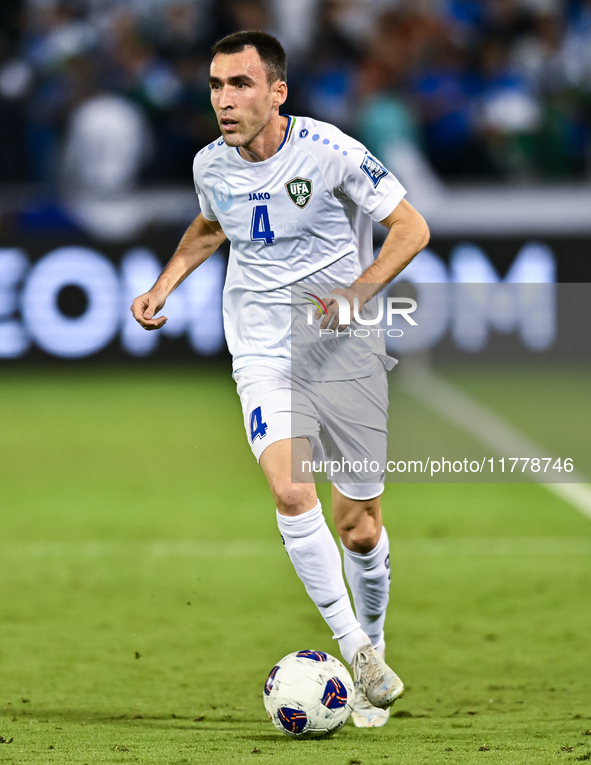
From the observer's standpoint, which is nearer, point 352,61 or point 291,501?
point 291,501

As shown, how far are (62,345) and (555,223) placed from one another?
511 cm

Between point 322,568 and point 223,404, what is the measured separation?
25.5 feet

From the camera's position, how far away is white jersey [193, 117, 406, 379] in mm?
4387

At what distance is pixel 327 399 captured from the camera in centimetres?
451

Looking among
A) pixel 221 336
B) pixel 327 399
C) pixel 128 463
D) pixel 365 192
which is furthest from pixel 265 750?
pixel 221 336

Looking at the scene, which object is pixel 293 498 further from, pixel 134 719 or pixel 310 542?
pixel 134 719

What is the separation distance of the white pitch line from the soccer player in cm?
402

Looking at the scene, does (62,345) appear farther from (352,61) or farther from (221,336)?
(352,61)

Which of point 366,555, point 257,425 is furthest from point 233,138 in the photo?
point 366,555

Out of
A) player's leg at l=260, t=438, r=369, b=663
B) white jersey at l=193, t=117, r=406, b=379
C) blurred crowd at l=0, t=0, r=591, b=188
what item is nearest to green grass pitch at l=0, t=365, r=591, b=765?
→ player's leg at l=260, t=438, r=369, b=663

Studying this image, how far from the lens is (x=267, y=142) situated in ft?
14.5

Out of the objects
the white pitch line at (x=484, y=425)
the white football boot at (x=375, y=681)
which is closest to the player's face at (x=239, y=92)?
the white football boot at (x=375, y=681)

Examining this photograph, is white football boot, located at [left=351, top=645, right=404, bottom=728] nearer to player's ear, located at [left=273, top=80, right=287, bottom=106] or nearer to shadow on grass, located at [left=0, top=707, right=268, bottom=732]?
shadow on grass, located at [left=0, top=707, right=268, bottom=732]

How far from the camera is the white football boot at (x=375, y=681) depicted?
4020 mm
